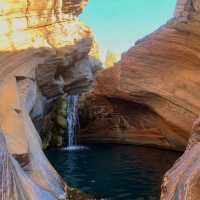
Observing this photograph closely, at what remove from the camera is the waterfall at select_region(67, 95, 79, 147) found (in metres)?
25.1

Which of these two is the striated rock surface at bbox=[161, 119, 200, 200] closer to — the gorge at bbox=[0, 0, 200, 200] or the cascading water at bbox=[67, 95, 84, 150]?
the gorge at bbox=[0, 0, 200, 200]

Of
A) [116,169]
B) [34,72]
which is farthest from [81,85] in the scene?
[116,169]

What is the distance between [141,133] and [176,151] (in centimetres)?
291

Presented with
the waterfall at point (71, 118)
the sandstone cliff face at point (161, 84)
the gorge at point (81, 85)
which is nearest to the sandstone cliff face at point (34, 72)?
the gorge at point (81, 85)

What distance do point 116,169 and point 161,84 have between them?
16.6 ft

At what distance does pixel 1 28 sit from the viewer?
61.8 feet

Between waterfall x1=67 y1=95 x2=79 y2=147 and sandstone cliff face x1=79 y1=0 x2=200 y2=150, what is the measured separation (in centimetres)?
169

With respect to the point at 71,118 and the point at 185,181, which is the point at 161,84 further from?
the point at 185,181

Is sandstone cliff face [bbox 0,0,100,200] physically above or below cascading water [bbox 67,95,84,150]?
above

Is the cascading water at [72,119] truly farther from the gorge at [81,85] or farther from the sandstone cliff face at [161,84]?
the sandstone cliff face at [161,84]

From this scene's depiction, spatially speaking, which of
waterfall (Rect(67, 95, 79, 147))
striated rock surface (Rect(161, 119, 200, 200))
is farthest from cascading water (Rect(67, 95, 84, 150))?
striated rock surface (Rect(161, 119, 200, 200))

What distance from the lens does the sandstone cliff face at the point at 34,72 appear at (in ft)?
39.8

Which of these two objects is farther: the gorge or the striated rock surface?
the gorge

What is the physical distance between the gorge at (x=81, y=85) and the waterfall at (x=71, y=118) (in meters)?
0.26
